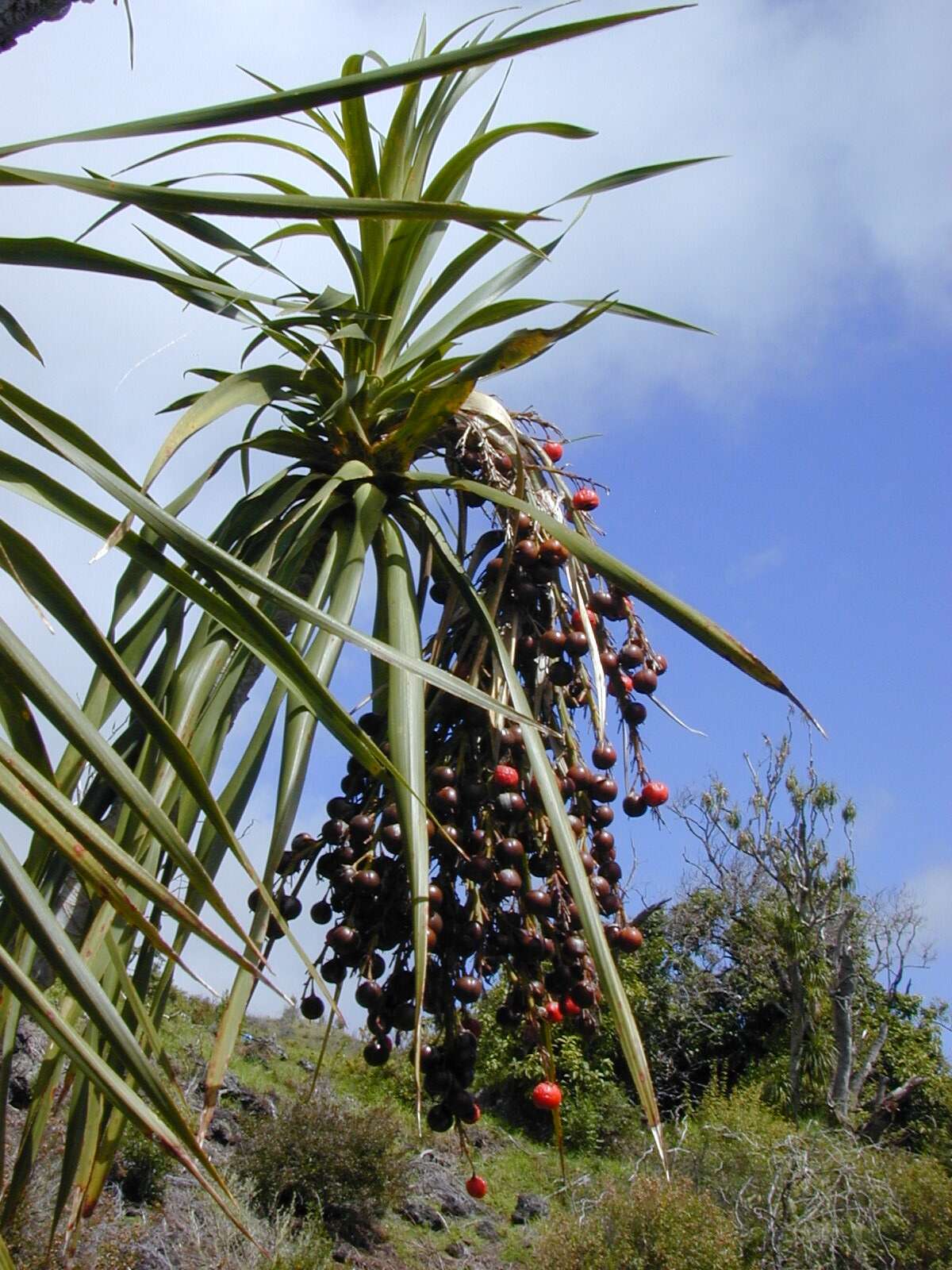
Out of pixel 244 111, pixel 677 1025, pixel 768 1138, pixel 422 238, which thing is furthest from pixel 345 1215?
pixel 244 111

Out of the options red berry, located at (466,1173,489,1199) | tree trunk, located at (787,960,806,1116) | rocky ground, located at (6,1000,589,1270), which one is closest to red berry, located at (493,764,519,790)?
red berry, located at (466,1173,489,1199)

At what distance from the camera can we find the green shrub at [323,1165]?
30.1 ft

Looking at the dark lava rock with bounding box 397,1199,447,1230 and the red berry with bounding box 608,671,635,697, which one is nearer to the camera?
the red berry with bounding box 608,671,635,697

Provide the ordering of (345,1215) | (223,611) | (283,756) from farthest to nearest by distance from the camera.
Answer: (345,1215) < (283,756) < (223,611)

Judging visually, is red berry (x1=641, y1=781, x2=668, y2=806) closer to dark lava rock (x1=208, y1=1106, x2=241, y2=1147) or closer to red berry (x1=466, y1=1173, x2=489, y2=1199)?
red berry (x1=466, y1=1173, x2=489, y2=1199)

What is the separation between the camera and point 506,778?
5.74 ft

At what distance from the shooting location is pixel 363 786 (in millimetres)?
1839

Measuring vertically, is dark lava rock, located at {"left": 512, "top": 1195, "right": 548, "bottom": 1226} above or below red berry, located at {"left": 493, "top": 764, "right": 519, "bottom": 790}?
below

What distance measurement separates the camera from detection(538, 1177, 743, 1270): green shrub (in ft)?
26.9

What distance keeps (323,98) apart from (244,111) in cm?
8

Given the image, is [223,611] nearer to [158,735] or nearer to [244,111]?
[158,735]

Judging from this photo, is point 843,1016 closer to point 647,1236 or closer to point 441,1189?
point 441,1189

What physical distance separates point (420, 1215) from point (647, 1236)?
2.32 m

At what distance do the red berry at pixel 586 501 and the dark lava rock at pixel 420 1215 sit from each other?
9135mm
